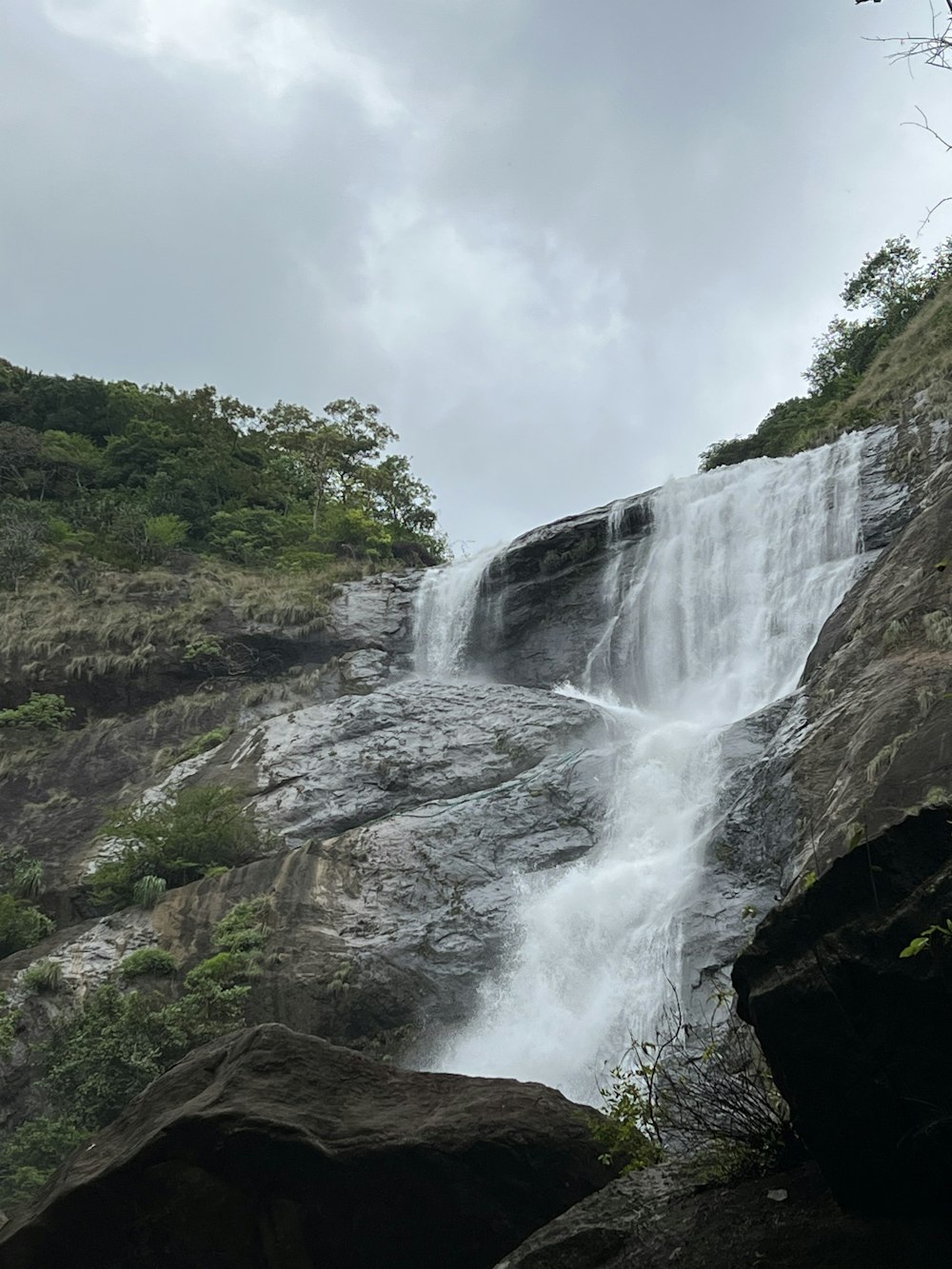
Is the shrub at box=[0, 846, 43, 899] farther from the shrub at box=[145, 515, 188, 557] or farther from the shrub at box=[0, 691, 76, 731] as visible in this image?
the shrub at box=[145, 515, 188, 557]

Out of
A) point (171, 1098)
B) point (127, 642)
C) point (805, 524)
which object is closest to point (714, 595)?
point (805, 524)

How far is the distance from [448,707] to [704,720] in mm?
5068

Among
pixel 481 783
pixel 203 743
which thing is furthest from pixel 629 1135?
pixel 203 743

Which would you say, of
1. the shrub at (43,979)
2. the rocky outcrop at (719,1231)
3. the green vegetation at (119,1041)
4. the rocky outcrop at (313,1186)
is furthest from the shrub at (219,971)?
the rocky outcrop at (719,1231)

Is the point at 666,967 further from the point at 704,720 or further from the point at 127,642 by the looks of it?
the point at 127,642

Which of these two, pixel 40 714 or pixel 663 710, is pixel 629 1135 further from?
pixel 40 714

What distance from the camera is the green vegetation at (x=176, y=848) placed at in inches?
625

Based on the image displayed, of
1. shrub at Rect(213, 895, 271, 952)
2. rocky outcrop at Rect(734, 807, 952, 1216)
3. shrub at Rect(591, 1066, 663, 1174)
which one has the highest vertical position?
rocky outcrop at Rect(734, 807, 952, 1216)

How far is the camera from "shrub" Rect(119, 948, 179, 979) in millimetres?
13742

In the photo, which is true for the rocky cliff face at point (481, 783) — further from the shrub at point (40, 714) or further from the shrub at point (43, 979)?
the shrub at point (40, 714)

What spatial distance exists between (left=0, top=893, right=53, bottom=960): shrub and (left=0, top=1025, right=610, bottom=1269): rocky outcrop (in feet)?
34.3

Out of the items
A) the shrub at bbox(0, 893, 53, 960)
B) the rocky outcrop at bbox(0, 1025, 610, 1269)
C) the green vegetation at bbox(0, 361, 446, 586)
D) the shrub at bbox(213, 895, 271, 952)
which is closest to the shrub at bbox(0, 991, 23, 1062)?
the shrub at bbox(0, 893, 53, 960)

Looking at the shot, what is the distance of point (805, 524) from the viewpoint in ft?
62.2

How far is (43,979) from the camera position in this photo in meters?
13.8
